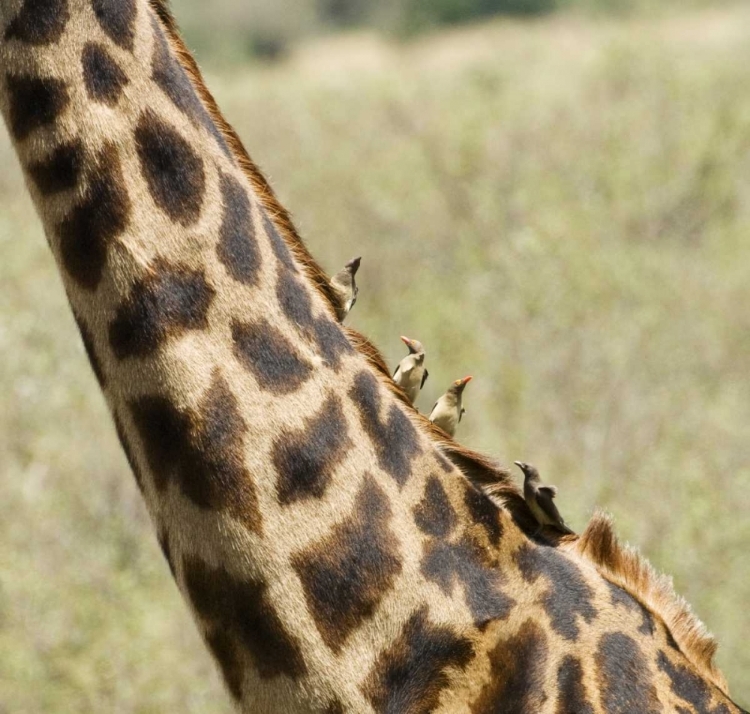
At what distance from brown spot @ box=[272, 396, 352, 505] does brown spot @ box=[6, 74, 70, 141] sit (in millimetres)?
A: 651

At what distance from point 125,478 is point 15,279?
10.0 ft

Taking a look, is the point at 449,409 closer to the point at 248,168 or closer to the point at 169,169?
the point at 248,168

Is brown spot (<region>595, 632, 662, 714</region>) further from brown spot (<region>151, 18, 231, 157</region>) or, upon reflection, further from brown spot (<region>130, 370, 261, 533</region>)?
brown spot (<region>151, 18, 231, 157</region>)

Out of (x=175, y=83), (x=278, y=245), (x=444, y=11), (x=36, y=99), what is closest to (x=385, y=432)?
(x=278, y=245)

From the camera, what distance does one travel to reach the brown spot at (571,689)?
2.03 metres

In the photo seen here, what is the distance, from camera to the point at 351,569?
2002mm

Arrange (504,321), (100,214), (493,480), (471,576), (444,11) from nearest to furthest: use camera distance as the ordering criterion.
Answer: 1. (100,214)
2. (471,576)
3. (493,480)
4. (504,321)
5. (444,11)

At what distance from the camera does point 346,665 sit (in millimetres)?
1987

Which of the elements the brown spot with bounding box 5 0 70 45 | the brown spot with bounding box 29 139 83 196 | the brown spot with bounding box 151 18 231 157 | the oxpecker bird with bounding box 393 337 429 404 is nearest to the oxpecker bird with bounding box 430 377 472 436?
the oxpecker bird with bounding box 393 337 429 404

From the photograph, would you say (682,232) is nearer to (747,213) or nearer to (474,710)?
(747,213)

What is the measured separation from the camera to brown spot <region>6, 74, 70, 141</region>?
1947 millimetres

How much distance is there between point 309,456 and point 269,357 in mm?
180

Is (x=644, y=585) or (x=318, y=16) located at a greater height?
(x=644, y=585)

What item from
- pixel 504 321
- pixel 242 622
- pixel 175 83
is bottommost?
pixel 504 321
